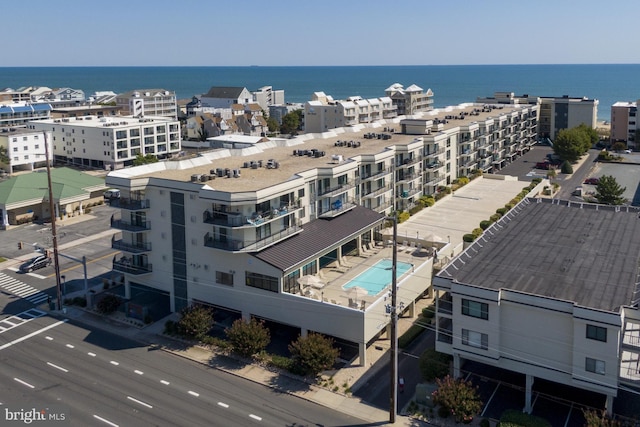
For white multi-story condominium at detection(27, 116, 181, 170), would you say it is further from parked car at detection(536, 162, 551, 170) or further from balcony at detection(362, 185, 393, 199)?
parked car at detection(536, 162, 551, 170)

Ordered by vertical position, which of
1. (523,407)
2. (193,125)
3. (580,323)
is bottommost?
(523,407)

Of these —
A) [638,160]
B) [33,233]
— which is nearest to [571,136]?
[638,160]

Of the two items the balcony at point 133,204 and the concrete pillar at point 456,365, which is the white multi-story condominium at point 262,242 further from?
the concrete pillar at point 456,365

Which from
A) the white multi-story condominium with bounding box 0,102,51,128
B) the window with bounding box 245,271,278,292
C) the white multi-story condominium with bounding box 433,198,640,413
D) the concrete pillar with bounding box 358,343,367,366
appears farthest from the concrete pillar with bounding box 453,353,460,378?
the white multi-story condominium with bounding box 0,102,51,128

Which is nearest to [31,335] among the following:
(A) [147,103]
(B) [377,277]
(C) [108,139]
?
(B) [377,277]

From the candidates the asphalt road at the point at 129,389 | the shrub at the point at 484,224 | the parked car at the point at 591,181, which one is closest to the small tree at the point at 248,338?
the asphalt road at the point at 129,389

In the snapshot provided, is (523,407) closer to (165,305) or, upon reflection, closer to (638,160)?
(165,305)
